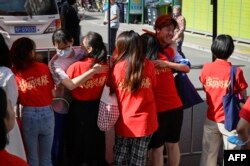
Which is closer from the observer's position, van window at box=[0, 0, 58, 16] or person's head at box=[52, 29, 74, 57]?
person's head at box=[52, 29, 74, 57]

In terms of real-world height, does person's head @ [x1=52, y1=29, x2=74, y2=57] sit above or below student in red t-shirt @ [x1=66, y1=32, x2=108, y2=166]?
above

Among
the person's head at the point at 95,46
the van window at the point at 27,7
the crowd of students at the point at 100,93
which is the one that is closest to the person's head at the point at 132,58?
the crowd of students at the point at 100,93

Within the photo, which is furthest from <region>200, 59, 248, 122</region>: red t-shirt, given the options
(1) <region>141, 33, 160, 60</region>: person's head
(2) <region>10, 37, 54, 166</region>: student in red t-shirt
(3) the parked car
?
(3) the parked car

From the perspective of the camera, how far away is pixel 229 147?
417 centimetres

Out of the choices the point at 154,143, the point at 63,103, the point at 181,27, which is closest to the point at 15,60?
the point at 63,103

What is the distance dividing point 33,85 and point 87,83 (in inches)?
18.1

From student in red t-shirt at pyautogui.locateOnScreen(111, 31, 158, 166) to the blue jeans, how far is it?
0.59 m

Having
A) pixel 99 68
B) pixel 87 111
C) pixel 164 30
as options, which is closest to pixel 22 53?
pixel 99 68

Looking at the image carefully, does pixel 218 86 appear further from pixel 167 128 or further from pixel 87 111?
pixel 87 111

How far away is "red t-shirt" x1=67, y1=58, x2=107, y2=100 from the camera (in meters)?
3.89

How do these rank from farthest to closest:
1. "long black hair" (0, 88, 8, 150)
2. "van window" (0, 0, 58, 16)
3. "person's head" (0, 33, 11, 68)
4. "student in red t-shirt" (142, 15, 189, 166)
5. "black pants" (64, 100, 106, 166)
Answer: "van window" (0, 0, 58, 16), "student in red t-shirt" (142, 15, 189, 166), "black pants" (64, 100, 106, 166), "person's head" (0, 33, 11, 68), "long black hair" (0, 88, 8, 150)

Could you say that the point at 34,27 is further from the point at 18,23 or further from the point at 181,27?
the point at 181,27

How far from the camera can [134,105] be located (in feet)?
12.4

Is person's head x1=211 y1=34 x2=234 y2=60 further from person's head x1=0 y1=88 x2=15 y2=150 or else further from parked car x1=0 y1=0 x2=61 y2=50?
parked car x1=0 y1=0 x2=61 y2=50
